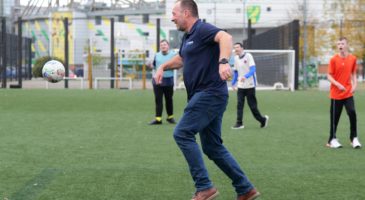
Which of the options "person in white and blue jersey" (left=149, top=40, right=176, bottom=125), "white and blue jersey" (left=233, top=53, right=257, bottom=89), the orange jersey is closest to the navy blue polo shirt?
the orange jersey

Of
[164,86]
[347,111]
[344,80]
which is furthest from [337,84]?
[164,86]

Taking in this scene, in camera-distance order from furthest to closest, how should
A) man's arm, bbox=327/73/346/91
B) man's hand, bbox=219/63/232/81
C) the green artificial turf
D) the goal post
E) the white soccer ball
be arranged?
the goal post
man's arm, bbox=327/73/346/91
the white soccer ball
the green artificial turf
man's hand, bbox=219/63/232/81

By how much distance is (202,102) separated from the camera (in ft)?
16.5

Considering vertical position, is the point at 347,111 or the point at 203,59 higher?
the point at 203,59

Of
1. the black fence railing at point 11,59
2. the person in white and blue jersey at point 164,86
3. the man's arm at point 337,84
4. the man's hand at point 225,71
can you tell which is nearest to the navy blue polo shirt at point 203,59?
the man's hand at point 225,71

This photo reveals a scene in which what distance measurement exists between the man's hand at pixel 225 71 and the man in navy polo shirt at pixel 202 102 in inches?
12.2

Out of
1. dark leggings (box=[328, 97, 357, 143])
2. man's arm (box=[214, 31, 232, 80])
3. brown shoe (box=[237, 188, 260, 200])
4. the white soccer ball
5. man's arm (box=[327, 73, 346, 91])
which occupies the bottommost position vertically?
brown shoe (box=[237, 188, 260, 200])

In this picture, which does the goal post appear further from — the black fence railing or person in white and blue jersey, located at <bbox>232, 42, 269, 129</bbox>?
person in white and blue jersey, located at <bbox>232, 42, 269, 129</bbox>

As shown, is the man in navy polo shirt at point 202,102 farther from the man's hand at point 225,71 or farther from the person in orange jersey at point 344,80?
the person in orange jersey at point 344,80

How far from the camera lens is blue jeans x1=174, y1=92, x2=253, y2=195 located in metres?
5.02

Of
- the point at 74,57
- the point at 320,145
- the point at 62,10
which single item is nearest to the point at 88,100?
the point at 320,145

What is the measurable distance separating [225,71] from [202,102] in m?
0.47

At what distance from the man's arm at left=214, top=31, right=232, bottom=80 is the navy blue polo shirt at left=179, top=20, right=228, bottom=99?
10 cm

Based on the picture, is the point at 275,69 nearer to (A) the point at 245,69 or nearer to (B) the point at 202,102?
(A) the point at 245,69
